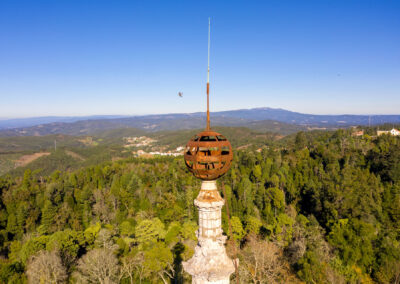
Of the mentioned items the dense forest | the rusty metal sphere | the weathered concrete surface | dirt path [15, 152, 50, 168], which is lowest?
dirt path [15, 152, 50, 168]

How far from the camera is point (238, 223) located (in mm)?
35156

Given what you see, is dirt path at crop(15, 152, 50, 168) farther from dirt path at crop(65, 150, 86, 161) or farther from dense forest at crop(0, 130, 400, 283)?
dense forest at crop(0, 130, 400, 283)

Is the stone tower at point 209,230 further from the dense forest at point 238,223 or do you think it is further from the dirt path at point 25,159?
the dirt path at point 25,159

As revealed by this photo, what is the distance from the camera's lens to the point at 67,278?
25.8 meters

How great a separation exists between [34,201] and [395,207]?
68.0m

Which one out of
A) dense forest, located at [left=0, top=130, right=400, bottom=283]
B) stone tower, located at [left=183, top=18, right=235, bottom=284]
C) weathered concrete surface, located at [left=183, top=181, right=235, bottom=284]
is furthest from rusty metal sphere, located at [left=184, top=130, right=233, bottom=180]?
dense forest, located at [left=0, top=130, right=400, bottom=283]

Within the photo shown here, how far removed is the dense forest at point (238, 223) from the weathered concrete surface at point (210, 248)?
352 centimetres

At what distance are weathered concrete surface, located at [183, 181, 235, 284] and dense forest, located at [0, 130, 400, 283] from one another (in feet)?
11.5

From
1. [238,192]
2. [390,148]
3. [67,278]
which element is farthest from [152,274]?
[390,148]

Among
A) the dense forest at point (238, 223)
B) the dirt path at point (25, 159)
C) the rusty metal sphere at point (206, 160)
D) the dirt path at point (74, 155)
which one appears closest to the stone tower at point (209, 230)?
the rusty metal sphere at point (206, 160)

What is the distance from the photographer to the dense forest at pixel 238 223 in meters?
23.8

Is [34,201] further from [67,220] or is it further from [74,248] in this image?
[74,248]

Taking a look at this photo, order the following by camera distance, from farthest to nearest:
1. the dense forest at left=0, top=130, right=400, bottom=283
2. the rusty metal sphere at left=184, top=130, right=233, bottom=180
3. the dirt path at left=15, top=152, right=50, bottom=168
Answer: the dirt path at left=15, top=152, right=50, bottom=168 → the dense forest at left=0, top=130, right=400, bottom=283 → the rusty metal sphere at left=184, top=130, right=233, bottom=180

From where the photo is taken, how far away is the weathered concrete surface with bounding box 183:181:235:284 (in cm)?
429
